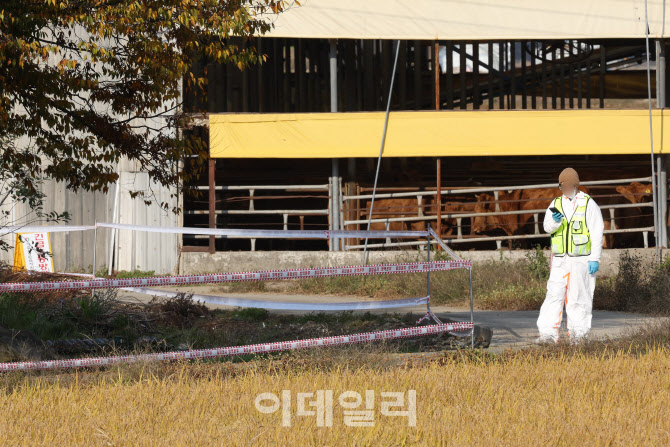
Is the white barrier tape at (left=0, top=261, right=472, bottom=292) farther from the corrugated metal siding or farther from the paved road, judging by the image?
the corrugated metal siding

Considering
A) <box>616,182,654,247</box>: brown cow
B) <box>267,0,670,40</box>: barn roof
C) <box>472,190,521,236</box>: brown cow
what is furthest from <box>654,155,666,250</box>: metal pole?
<box>472,190,521,236</box>: brown cow

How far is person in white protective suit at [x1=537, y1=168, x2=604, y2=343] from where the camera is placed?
30.6 feet

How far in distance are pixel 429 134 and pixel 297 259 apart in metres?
4.04

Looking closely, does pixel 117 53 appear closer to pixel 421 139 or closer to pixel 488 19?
pixel 421 139

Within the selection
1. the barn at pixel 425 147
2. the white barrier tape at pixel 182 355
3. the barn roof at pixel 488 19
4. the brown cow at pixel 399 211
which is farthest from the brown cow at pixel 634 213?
the white barrier tape at pixel 182 355

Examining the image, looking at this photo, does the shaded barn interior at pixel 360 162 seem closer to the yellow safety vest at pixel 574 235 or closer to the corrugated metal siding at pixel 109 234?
the corrugated metal siding at pixel 109 234

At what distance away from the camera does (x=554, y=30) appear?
19.2m

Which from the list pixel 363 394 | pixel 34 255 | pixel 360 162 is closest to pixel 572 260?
pixel 363 394

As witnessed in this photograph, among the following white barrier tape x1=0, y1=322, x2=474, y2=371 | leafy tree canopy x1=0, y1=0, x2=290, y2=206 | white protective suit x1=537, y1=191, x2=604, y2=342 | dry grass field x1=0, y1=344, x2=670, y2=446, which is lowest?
dry grass field x1=0, y1=344, x2=670, y2=446

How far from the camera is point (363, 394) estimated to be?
20.4 ft

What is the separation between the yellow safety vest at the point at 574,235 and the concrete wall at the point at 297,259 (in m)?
9.34

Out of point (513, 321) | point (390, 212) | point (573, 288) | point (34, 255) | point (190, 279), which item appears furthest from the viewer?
point (390, 212)

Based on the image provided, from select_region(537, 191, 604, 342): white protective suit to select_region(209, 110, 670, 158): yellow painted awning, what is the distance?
33.7 ft

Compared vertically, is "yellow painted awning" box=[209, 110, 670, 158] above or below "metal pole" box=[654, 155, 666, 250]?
above
